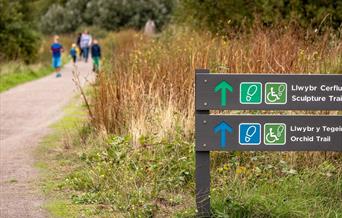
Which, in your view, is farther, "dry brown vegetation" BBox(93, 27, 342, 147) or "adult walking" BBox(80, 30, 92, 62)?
"adult walking" BBox(80, 30, 92, 62)

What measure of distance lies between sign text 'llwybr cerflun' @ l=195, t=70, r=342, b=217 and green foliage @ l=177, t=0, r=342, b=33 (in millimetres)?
8477

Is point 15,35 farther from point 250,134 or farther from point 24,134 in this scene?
point 250,134

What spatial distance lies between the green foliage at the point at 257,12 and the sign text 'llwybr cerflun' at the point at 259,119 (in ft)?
27.8

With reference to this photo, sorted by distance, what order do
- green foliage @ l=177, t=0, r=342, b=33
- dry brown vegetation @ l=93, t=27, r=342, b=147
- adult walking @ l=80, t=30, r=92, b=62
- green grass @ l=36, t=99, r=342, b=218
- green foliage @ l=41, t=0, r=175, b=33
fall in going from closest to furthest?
green grass @ l=36, t=99, r=342, b=218 < dry brown vegetation @ l=93, t=27, r=342, b=147 < green foliage @ l=177, t=0, r=342, b=33 < adult walking @ l=80, t=30, r=92, b=62 < green foliage @ l=41, t=0, r=175, b=33

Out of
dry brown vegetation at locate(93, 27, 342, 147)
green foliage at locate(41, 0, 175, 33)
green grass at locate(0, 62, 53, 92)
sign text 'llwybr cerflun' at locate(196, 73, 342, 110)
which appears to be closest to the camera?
sign text 'llwybr cerflun' at locate(196, 73, 342, 110)

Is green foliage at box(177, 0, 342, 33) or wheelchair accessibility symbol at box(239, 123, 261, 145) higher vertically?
green foliage at box(177, 0, 342, 33)

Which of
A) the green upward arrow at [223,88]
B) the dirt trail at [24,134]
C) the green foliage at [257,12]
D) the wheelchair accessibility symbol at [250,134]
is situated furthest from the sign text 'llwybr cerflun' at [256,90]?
the green foliage at [257,12]

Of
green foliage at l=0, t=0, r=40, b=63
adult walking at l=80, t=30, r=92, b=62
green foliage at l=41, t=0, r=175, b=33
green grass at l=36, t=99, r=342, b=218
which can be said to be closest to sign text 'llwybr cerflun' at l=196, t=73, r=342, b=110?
green grass at l=36, t=99, r=342, b=218

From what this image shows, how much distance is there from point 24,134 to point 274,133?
6386 mm

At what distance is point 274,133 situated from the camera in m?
5.66

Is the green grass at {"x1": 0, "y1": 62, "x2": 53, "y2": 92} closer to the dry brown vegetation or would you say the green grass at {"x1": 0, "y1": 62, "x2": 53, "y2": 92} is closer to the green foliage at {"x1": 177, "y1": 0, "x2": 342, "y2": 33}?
the green foliage at {"x1": 177, "y1": 0, "x2": 342, "y2": 33}

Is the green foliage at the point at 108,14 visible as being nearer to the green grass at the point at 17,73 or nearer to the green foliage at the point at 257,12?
the green grass at the point at 17,73

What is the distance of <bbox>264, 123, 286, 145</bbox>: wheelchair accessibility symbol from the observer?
5648mm

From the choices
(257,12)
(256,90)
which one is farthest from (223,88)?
(257,12)
